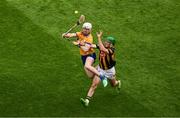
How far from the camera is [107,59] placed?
14812 mm

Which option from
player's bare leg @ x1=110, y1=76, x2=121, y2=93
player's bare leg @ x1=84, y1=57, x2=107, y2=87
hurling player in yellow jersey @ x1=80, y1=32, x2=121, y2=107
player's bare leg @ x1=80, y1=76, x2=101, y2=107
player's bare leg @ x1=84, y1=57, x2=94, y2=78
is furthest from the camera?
player's bare leg @ x1=110, y1=76, x2=121, y2=93

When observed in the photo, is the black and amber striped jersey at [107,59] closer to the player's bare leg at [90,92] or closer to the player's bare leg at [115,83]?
the player's bare leg at [90,92]

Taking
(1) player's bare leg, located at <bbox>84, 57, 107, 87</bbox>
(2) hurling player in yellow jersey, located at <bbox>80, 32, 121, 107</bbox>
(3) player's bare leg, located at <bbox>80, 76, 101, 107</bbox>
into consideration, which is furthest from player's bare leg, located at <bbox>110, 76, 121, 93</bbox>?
(3) player's bare leg, located at <bbox>80, 76, 101, 107</bbox>

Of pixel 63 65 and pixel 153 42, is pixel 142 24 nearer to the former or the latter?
pixel 153 42

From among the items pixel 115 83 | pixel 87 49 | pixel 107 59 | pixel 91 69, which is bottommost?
pixel 115 83

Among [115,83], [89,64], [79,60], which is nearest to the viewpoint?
[89,64]

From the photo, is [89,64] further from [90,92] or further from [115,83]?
[115,83]

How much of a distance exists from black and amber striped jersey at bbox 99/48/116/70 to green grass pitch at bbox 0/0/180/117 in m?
1.17

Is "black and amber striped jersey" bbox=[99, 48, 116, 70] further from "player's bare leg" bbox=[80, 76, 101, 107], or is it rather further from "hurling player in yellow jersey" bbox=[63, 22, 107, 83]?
"player's bare leg" bbox=[80, 76, 101, 107]

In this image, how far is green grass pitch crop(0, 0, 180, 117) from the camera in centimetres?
1497

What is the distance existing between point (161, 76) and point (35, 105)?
4.71 m

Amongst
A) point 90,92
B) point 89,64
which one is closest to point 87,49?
point 89,64

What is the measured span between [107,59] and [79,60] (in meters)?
3.01

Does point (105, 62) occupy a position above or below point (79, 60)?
above
